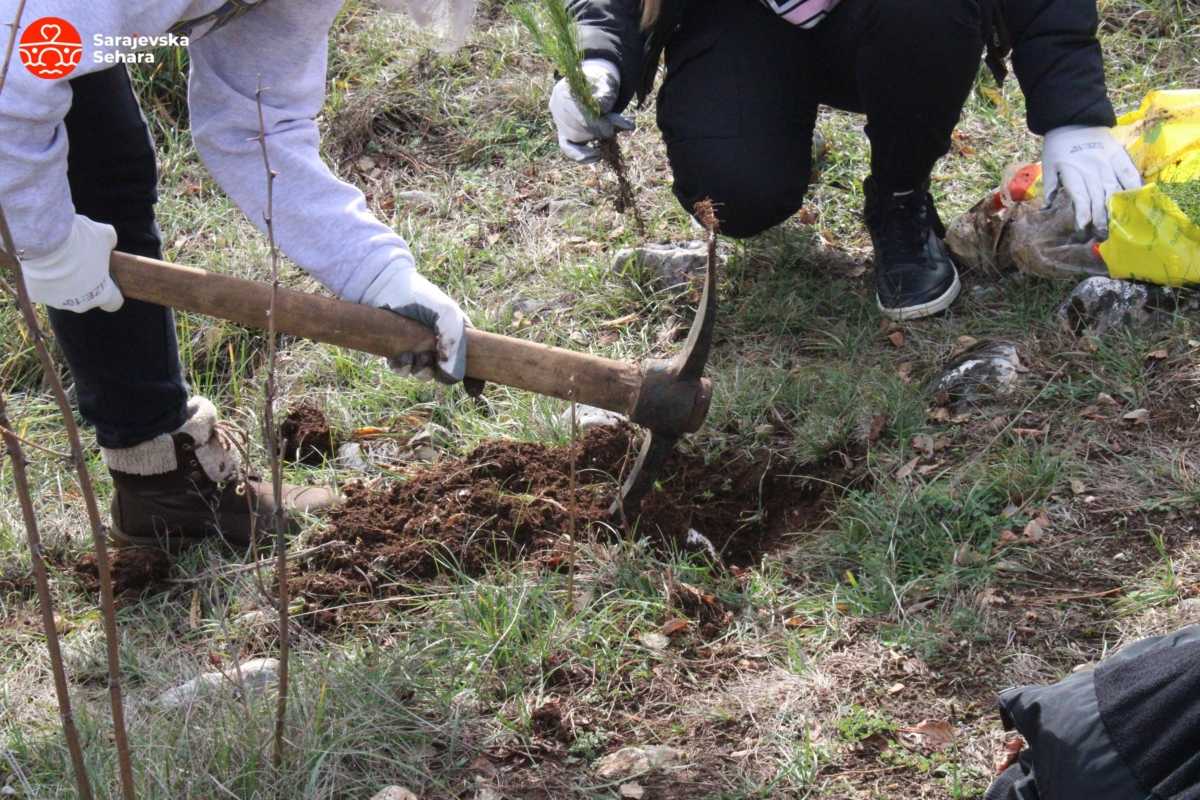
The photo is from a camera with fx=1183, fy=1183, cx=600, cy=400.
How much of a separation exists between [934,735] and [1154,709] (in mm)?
615

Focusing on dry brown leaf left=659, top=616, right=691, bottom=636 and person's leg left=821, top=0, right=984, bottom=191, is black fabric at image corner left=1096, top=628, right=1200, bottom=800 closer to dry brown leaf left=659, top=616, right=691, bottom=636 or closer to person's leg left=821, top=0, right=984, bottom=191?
dry brown leaf left=659, top=616, right=691, bottom=636

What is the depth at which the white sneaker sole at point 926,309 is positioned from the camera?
2.98 metres

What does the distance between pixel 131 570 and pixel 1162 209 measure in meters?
2.41

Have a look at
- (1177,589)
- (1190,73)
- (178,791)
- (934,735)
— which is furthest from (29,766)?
(1190,73)

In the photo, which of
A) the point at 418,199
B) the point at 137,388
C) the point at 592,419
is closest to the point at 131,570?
the point at 137,388

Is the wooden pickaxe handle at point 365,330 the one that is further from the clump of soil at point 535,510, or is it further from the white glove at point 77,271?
the clump of soil at point 535,510

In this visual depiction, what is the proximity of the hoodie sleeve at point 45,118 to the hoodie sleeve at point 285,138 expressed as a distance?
1.05 ft

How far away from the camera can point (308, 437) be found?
2.99 meters

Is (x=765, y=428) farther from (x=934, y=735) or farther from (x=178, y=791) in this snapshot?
(x=178, y=791)

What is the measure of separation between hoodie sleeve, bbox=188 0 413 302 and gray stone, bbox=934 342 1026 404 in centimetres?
131

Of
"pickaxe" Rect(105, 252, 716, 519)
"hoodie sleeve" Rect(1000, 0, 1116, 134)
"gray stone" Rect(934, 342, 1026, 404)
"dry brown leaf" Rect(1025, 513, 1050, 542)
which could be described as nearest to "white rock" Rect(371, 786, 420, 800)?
"pickaxe" Rect(105, 252, 716, 519)

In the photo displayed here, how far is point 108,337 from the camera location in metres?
2.34

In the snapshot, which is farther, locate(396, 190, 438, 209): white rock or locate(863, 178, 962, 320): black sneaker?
locate(396, 190, 438, 209): white rock

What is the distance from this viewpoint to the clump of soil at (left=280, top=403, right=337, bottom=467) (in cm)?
298
